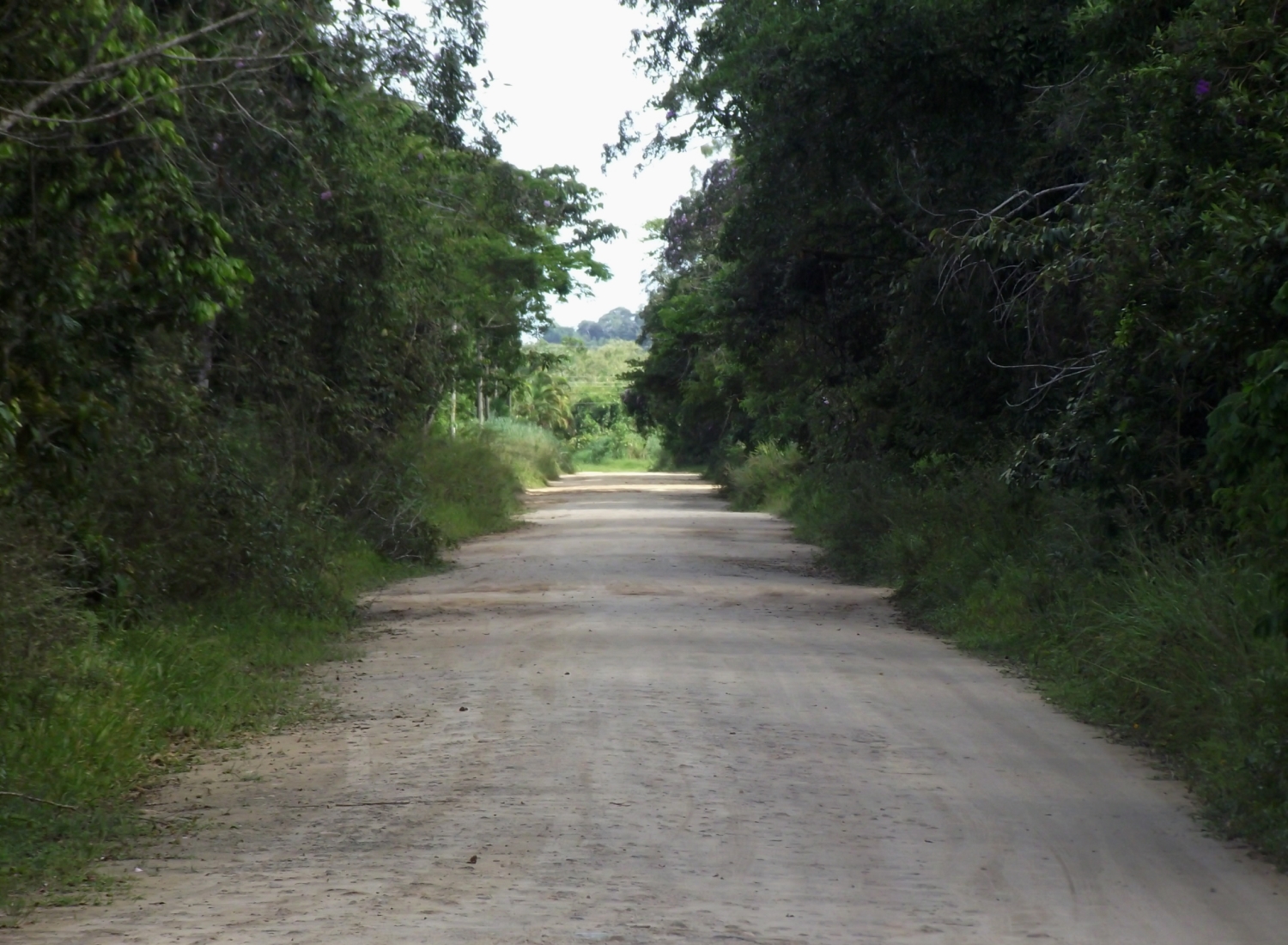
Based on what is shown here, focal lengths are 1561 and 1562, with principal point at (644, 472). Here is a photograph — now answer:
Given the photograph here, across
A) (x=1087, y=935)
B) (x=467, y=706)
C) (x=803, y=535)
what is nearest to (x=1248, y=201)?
(x=1087, y=935)

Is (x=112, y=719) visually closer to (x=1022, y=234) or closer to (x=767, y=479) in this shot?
(x=1022, y=234)

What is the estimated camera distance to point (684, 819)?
7328 mm

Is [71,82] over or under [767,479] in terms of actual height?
over

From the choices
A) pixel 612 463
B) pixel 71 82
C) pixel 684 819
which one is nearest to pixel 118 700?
pixel 71 82

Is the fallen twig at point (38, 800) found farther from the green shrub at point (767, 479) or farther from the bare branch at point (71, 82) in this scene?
the green shrub at point (767, 479)

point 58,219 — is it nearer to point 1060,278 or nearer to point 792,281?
point 1060,278

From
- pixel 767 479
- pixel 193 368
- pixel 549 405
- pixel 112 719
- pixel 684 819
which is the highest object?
pixel 193 368

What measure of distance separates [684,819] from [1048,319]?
1007 cm

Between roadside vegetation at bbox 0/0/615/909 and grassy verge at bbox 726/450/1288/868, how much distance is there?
17.7 feet

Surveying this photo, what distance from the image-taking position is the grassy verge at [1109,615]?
26.0 ft

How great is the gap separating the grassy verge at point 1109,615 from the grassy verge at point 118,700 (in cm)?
534

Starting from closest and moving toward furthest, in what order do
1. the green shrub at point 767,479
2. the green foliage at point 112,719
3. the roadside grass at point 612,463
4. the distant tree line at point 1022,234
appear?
the green foliage at point 112,719 < the distant tree line at point 1022,234 < the green shrub at point 767,479 < the roadside grass at point 612,463

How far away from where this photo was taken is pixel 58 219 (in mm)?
A: 9086

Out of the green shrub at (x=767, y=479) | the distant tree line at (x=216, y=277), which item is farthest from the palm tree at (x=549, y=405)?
the distant tree line at (x=216, y=277)
